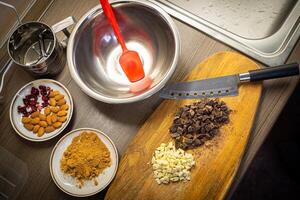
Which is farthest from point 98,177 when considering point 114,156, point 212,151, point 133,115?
point 212,151

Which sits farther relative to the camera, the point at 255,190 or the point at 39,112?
the point at 255,190

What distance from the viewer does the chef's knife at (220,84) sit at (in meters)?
0.76

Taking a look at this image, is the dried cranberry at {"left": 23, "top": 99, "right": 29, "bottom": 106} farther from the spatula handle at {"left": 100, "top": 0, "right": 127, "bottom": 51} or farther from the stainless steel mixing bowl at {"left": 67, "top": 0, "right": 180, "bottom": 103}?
the spatula handle at {"left": 100, "top": 0, "right": 127, "bottom": 51}

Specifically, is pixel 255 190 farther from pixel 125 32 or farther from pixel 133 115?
pixel 125 32

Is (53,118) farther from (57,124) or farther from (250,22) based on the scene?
(250,22)

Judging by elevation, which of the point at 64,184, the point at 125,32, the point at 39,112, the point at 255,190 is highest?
the point at 125,32

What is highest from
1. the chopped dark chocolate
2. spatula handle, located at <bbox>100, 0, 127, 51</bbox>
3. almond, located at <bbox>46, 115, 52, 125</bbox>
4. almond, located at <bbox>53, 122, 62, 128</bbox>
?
spatula handle, located at <bbox>100, 0, 127, 51</bbox>

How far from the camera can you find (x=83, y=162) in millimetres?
784

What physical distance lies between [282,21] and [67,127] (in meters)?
0.65

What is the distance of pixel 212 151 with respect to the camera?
765mm

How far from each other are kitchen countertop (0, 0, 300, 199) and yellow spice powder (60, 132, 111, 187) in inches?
1.8

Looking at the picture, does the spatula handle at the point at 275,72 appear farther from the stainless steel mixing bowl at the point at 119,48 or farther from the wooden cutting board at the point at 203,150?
the stainless steel mixing bowl at the point at 119,48

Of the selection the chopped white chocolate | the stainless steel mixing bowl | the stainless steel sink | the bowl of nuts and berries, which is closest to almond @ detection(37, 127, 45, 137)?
the bowl of nuts and berries

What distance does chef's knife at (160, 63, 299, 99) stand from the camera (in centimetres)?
76
